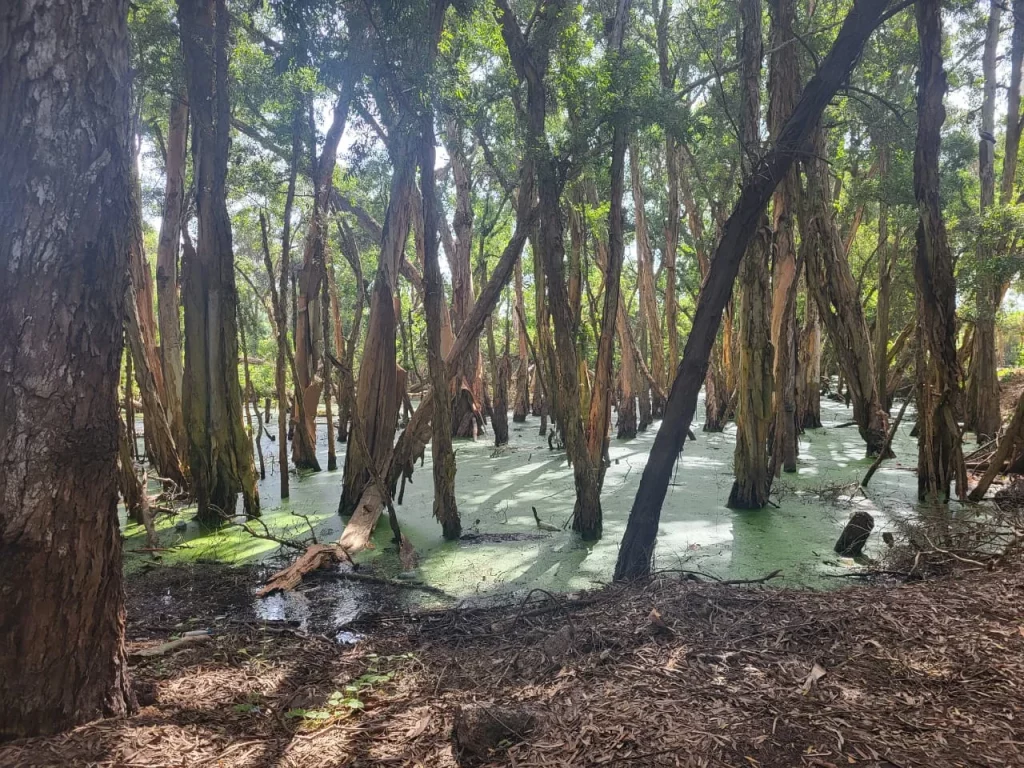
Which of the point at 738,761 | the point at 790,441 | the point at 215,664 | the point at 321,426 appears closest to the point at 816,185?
the point at 790,441

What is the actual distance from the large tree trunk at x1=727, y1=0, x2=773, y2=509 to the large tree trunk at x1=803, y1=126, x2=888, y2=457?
54.2 inches

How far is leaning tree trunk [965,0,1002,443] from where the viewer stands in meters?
8.99

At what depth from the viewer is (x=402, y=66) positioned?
4711 millimetres

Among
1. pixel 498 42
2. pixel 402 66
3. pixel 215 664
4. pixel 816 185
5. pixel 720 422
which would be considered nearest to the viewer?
pixel 215 664

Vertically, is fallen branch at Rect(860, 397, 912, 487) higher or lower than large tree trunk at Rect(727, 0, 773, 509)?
lower

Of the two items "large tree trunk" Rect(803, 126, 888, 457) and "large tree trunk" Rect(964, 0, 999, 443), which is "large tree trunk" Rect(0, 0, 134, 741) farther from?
"large tree trunk" Rect(964, 0, 999, 443)

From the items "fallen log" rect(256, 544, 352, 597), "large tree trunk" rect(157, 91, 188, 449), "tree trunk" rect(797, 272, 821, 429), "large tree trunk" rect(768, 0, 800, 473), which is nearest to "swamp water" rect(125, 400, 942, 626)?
"fallen log" rect(256, 544, 352, 597)

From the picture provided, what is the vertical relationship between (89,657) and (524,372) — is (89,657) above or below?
below

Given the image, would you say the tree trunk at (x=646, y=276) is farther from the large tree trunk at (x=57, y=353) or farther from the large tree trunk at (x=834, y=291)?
the large tree trunk at (x=57, y=353)

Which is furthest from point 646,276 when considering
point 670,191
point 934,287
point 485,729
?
point 485,729

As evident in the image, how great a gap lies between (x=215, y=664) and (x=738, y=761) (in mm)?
2228

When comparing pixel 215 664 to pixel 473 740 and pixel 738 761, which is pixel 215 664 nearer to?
pixel 473 740

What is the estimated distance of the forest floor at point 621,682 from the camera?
79.0 inches

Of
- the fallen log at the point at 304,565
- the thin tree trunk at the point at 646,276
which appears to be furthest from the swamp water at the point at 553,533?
the thin tree trunk at the point at 646,276
